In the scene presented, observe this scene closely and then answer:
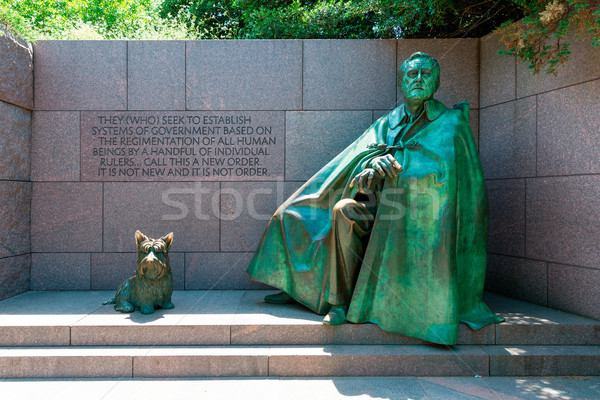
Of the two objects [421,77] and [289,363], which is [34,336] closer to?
[289,363]

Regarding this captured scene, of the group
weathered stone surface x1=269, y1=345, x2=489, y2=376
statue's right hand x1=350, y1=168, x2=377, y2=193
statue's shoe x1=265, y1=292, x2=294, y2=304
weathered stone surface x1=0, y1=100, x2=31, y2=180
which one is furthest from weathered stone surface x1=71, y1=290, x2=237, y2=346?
weathered stone surface x1=0, y1=100, x2=31, y2=180

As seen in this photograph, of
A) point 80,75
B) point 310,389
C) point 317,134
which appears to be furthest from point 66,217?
point 310,389

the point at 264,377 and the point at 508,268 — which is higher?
the point at 508,268

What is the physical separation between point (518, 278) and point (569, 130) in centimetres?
190

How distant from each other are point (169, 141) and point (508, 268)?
192 inches

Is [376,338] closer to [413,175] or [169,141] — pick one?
[413,175]

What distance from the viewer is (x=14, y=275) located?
5.50 meters

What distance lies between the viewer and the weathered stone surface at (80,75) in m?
5.85

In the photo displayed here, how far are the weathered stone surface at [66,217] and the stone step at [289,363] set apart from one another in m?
2.12

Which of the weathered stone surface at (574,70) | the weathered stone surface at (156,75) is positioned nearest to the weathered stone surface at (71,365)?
the weathered stone surface at (156,75)

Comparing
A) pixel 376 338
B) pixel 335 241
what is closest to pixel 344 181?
pixel 335 241

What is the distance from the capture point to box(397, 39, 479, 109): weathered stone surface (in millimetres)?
6012

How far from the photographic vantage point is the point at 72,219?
585 centimetres

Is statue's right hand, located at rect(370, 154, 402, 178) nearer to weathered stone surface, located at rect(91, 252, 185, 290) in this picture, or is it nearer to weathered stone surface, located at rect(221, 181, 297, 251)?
weathered stone surface, located at rect(221, 181, 297, 251)
